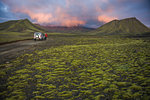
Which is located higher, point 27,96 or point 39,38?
point 39,38

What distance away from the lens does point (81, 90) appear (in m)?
6.54

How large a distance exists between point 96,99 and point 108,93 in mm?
958

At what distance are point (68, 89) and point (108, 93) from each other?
102 inches

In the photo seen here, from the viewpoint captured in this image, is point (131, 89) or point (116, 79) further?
point (116, 79)

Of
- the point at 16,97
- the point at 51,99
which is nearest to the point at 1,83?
the point at 16,97

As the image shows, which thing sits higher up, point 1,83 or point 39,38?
point 39,38

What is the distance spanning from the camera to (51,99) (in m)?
5.71

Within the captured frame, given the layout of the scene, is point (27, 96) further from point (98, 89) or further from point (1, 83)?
point (98, 89)

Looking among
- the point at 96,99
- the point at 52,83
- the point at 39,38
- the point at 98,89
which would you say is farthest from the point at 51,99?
the point at 39,38

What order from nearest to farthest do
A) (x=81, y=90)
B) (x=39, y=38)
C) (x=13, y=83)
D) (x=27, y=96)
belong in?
(x=27, y=96), (x=81, y=90), (x=13, y=83), (x=39, y=38)

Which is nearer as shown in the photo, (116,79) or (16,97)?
(16,97)

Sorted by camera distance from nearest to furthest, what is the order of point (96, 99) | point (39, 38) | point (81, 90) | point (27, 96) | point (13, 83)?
point (96, 99) < point (27, 96) < point (81, 90) < point (13, 83) < point (39, 38)

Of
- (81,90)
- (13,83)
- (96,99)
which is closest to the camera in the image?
(96,99)

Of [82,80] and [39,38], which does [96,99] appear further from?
[39,38]
